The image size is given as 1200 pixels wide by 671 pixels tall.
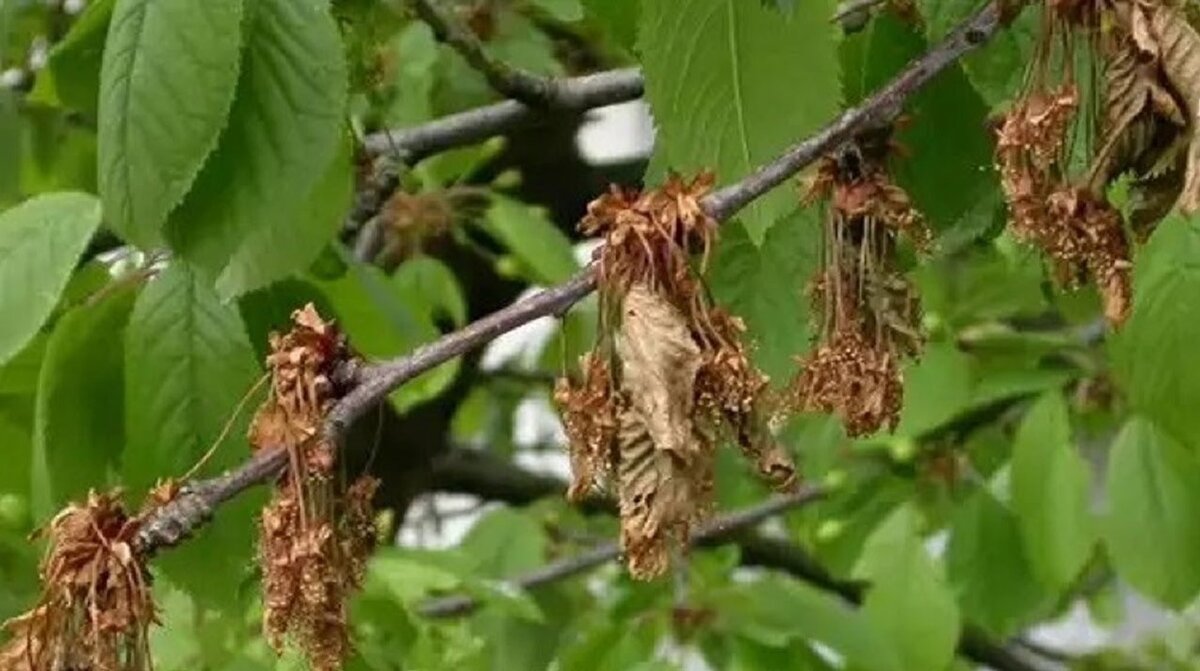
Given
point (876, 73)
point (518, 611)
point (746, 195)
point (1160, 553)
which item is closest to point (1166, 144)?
point (746, 195)

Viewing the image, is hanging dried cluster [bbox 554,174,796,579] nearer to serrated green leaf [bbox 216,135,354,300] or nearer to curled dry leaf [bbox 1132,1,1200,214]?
curled dry leaf [bbox 1132,1,1200,214]

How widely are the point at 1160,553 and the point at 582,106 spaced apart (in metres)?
0.47

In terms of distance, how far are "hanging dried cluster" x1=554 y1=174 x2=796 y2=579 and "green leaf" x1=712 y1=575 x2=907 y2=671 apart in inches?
33.3

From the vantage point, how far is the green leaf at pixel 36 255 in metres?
0.90

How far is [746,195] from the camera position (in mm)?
660

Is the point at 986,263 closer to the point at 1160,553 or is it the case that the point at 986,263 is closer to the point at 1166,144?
the point at 1160,553

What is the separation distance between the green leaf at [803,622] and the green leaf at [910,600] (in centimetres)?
1

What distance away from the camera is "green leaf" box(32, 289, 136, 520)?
36.6 inches

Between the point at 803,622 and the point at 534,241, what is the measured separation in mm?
374

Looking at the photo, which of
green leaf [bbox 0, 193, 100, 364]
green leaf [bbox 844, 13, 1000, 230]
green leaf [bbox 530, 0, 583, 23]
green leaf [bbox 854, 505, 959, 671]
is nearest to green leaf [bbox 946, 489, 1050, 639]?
green leaf [bbox 854, 505, 959, 671]

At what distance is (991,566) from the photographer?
162cm

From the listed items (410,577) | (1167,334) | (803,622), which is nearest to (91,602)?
(1167,334)

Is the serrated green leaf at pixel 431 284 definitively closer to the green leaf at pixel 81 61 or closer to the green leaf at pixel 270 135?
the green leaf at pixel 81 61

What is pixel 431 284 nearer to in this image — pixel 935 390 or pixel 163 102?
pixel 935 390
